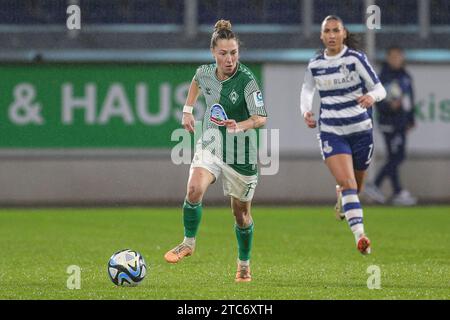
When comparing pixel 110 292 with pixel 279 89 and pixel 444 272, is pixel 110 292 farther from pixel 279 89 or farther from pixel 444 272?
pixel 279 89

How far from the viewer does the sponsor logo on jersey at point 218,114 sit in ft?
31.1

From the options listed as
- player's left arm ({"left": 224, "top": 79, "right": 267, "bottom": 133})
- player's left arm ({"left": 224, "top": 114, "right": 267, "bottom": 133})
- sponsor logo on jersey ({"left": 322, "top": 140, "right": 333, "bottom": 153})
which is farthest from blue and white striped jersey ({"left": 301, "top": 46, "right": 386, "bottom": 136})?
player's left arm ({"left": 224, "top": 114, "right": 267, "bottom": 133})

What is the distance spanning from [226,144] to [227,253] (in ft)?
9.12

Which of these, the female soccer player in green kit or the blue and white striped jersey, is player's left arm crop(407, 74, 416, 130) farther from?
the female soccer player in green kit

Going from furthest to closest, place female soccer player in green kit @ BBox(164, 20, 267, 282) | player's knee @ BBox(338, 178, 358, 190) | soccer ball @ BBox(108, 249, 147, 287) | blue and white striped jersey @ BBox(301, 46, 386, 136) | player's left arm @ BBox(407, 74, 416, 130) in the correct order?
player's left arm @ BBox(407, 74, 416, 130), blue and white striped jersey @ BBox(301, 46, 386, 136), player's knee @ BBox(338, 178, 358, 190), female soccer player in green kit @ BBox(164, 20, 267, 282), soccer ball @ BBox(108, 249, 147, 287)

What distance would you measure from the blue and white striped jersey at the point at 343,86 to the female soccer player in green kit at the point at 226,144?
129 cm

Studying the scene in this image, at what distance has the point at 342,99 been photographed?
1073 cm

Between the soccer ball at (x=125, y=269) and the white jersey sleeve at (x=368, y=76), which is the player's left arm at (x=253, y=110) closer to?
the soccer ball at (x=125, y=269)

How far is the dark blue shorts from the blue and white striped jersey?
0.06m

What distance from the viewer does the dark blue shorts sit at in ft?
35.1

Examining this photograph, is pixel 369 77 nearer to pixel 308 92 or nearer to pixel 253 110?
pixel 308 92

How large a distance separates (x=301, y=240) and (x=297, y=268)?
9.43 ft

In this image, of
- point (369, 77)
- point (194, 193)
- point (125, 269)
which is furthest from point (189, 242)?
point (369, 77)

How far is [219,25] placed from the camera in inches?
377
